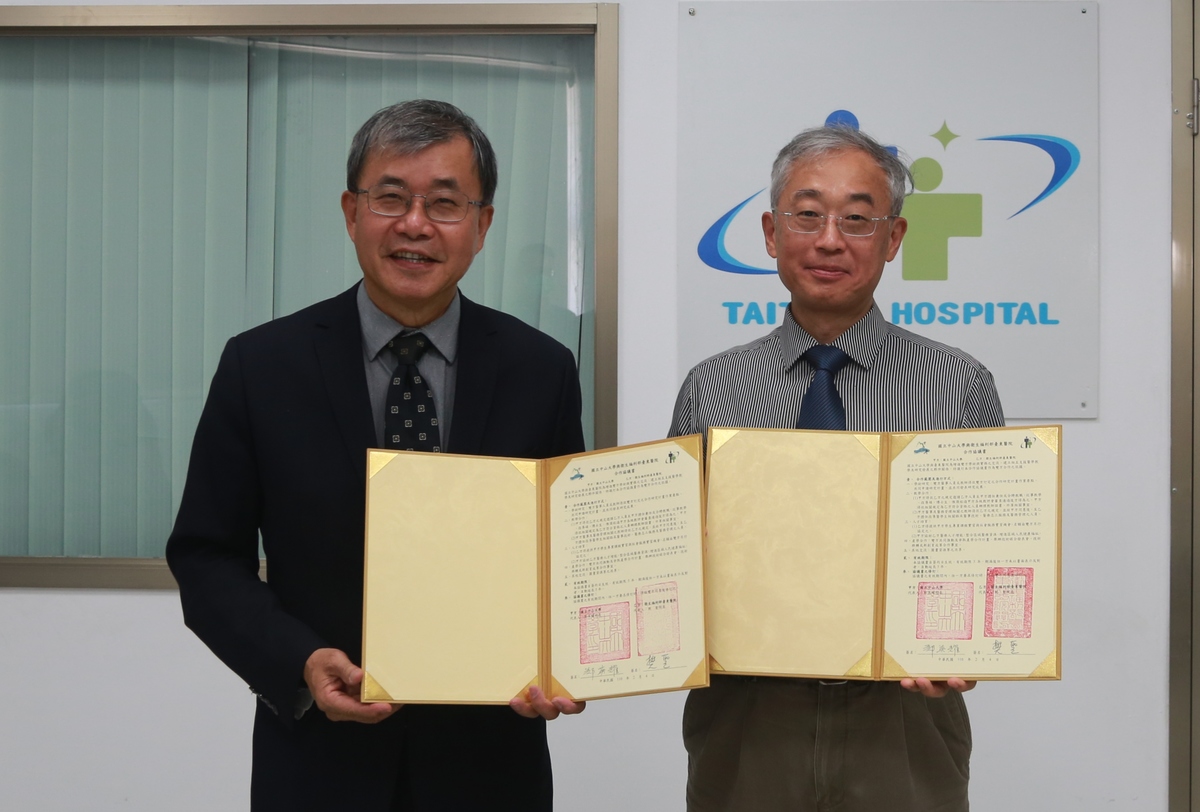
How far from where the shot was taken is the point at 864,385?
1.55m

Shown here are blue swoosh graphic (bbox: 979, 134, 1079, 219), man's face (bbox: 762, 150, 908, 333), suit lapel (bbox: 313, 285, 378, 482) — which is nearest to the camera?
suit lapel (bbox: 313, 285, 378, 482)

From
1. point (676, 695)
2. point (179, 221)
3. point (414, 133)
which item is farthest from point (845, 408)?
point (179, 221)

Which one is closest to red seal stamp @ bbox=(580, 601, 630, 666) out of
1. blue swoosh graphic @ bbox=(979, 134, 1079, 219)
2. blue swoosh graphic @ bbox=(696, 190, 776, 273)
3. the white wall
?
the white wall

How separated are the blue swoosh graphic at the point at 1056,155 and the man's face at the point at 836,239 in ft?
4.31

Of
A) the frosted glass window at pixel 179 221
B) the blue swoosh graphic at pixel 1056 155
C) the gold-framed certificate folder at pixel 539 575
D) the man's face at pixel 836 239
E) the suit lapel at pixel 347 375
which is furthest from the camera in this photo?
the frosted glass window at pixel 179 221

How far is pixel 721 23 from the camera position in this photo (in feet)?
8.68

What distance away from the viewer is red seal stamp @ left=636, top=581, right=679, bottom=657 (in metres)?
1.30

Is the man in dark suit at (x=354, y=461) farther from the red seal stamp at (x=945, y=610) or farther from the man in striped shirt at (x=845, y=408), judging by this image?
the red seal stamp at (x=945, y=610)

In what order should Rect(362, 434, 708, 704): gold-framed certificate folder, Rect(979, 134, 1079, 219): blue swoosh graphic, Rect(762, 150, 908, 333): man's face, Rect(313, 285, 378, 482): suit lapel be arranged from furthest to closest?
Rect(979, 134, 1079, 219): blue swoosh graphic, Rect(762, 150, 908, 333): man's face, Rect(313, 285, 378, 482): suit lapel, Rect(362, 434, 708, 704): gold-framed certificate folder

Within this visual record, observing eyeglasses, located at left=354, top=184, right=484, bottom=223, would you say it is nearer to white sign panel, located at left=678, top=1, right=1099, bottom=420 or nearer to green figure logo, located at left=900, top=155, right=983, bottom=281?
white sign panel, located at left=678, top=1, right=1099, bottom=420

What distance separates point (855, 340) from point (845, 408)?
119mm

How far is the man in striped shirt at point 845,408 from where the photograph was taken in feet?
4.75

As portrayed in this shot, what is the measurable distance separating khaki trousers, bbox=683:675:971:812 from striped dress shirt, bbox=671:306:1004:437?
0.42 m

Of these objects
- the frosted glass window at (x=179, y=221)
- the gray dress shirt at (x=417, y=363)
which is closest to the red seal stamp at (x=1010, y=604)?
the gray dress shirt at (x=417, y=363)
